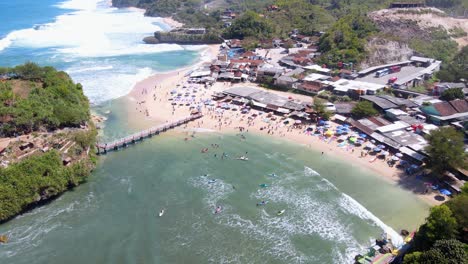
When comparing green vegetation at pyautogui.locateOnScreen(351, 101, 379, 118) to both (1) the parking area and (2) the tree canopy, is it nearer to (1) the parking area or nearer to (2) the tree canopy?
(1) the parking area

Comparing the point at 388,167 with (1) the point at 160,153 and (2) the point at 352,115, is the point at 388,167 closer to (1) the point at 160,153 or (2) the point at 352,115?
(2) the point at 352,115

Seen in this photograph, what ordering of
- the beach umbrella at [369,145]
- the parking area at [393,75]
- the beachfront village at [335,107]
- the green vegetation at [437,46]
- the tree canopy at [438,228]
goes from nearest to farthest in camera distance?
the tree canopy at [438,228], the beachfront village at [335,107], the beach umbrella at [369,145], the parking area at [393,75], the green vegetation at [437,46]

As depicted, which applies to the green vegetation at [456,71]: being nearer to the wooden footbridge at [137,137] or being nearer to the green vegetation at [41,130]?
the wooden footbridge at [137,137]

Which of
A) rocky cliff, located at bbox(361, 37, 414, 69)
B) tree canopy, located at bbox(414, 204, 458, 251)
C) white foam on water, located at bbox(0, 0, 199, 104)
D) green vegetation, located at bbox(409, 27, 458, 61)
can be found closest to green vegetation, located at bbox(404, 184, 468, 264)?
tree canopy, located at bbox(414, 204, 458, 251)

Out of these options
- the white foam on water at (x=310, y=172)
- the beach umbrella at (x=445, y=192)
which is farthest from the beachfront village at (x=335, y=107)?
the white foam on water at (x=310, y=172)

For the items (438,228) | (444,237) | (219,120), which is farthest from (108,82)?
(444,237)

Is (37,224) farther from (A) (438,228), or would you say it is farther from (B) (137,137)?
(A) (438,228)
